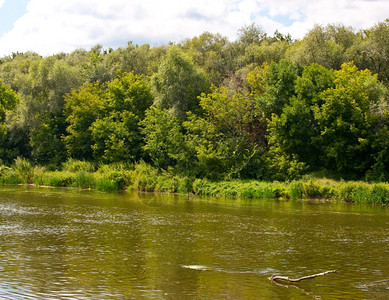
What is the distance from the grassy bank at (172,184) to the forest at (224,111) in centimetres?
165

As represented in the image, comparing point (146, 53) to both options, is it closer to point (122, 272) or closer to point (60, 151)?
point (60, 151)

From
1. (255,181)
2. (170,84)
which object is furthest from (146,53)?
(255,181)

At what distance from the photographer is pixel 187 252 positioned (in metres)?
18.3

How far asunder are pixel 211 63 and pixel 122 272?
2217 inches

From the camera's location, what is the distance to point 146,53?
263 feet

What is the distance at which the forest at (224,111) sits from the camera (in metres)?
46.1

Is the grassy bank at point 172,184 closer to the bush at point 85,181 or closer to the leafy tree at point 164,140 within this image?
the bush at point 85,181

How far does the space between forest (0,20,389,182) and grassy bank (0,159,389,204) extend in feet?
5.41

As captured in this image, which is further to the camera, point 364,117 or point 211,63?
point 211,63

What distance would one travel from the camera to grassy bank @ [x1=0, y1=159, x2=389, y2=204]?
39812 millimetres

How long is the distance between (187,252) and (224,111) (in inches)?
1358

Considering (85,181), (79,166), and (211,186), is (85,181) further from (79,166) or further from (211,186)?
(211,186)

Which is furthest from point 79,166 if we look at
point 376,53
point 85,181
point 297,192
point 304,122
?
point 376,53

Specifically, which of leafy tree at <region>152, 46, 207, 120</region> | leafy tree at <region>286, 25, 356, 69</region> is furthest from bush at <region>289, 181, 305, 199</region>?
leafy tree at <region>152, 46, 207, 120</region>
